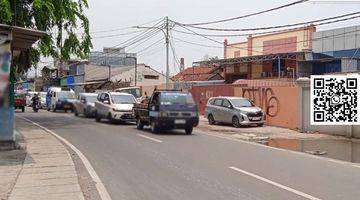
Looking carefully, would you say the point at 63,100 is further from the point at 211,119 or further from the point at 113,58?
the point at 113,58

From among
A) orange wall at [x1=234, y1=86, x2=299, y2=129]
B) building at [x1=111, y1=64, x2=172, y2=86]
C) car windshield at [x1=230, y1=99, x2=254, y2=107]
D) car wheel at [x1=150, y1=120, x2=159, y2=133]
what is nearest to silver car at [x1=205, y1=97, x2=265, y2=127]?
car windshield at [x1=230, y1=99, x2=254, y2=107]

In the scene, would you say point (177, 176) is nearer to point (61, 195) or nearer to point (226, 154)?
point (61, 195)

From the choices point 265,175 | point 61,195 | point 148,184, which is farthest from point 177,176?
point 61,195

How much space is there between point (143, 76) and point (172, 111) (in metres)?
51.3

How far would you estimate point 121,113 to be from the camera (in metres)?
27.7

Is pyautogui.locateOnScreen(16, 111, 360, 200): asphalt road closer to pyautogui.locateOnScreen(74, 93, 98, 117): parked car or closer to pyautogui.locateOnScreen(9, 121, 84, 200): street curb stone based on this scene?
pyautogui.locateOnScreen(9, 121, 84, 200): street curb stone

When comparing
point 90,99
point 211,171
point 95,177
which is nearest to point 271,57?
point 90,99

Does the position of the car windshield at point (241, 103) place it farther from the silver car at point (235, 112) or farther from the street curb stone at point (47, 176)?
the street curb stone at point (47, 176)

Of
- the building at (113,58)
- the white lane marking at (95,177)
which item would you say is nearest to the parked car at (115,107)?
the white lane marking at (95,177)

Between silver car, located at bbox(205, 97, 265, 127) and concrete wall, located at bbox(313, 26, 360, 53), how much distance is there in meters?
19.2

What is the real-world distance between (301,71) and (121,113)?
22.6 metres

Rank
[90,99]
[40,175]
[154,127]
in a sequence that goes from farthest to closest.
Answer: [90,99]
[154,127]
[40,175]

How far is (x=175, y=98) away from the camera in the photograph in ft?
73.4

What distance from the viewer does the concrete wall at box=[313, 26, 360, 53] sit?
144ft
